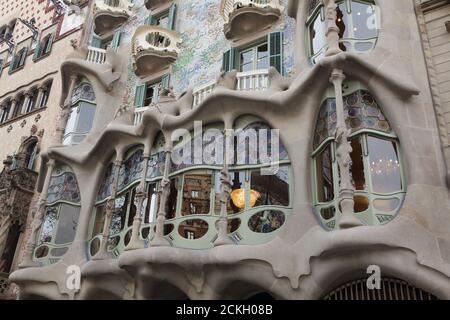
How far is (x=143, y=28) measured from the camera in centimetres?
1412

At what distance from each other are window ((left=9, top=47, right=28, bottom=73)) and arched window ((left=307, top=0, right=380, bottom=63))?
16.2 metres

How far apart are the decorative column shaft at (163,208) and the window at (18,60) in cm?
1430

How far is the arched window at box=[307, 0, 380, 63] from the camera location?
930cm

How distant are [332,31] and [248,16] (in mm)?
3604

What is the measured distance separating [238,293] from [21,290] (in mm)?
6796

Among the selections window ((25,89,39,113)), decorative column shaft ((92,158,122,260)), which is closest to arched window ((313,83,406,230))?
decorative column shaft ((92,158,122,260))

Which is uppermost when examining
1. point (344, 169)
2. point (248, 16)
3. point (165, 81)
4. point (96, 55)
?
point (96, 55)

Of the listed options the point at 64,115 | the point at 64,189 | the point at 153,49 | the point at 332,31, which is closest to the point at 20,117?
the point at 64,115

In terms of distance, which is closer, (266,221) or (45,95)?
(266,221)

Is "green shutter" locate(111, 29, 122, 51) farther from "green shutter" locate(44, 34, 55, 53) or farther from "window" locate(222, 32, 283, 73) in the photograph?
"window" locate(222, 32, 283, 73)

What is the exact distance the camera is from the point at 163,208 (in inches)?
390

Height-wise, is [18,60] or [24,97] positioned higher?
[18,60]

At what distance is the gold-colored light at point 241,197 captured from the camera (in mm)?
9500

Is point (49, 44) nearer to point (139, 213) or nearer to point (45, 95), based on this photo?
point (45, 95)
